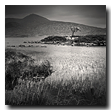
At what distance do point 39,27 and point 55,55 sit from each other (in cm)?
77

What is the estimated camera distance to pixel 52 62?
11.4ft

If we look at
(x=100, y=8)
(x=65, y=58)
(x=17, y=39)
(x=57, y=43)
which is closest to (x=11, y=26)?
(x=17, y=39)

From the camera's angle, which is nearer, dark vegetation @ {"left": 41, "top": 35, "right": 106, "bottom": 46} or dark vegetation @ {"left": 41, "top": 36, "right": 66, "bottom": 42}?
dark vegetation @ {"left": 41, "top": 35, "right": 106, "bottom": 46}

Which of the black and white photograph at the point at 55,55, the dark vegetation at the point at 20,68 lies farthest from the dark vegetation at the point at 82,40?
the dark vegetation at the point at 20,68

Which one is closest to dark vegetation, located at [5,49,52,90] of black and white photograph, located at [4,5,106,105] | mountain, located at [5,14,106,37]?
black and white photograph, located at [4,5,106,105]

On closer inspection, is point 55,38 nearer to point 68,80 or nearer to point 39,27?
point 39,27

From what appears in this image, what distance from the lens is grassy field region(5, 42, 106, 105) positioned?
328 centimetres

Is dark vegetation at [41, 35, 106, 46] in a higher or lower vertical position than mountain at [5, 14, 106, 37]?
lower

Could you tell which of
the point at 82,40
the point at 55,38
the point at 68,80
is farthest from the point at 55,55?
the point at 82,40

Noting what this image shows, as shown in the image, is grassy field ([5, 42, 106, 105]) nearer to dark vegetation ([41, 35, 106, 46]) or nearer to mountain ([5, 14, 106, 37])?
dark vegetation ([41, 35, 106, 46])

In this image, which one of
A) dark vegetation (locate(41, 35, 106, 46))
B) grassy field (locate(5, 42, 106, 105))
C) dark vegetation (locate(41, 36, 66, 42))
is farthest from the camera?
dark vegetation (locate(41, 36, 66, 42))

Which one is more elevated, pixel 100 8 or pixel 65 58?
pixel 100 8

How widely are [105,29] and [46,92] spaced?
1.86 m
